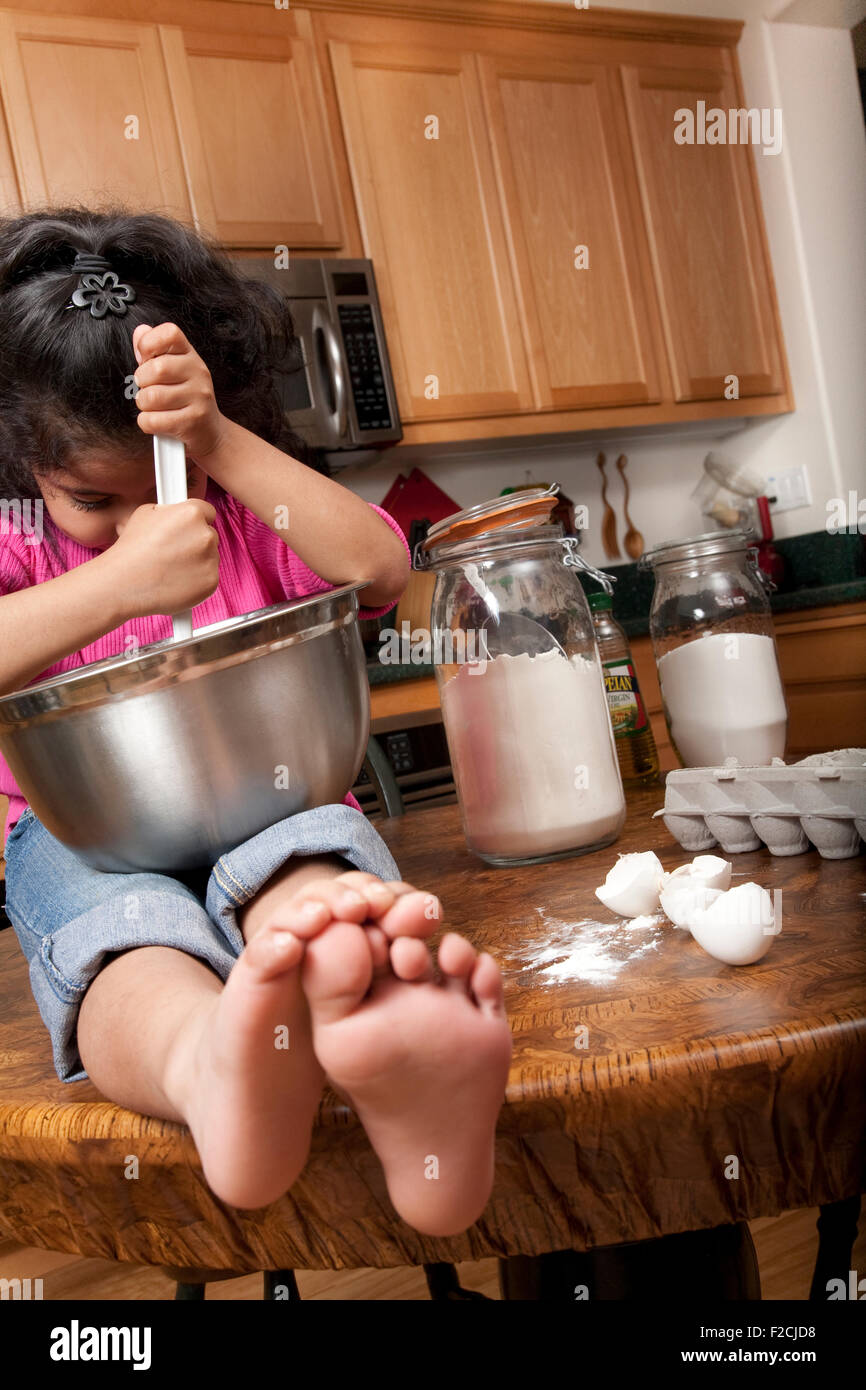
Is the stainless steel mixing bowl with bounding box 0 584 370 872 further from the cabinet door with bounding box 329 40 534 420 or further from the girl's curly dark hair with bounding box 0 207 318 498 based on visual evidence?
the cabinet door with bounding box 329 40 534 420

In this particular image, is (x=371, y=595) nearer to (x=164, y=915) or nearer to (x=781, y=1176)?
(x=164, y=915)

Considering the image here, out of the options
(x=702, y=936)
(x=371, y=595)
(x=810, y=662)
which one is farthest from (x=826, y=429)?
(x=702, y=936)

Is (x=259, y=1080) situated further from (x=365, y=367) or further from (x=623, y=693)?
(x=365, y=367)

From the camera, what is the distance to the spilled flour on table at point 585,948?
50 centimetres

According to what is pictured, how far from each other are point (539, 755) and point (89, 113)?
201 cm

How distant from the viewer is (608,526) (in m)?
3.04

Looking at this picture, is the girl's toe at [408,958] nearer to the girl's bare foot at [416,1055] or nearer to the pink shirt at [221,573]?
the girl's bare foot at [416,1055]

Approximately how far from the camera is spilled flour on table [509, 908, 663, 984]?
1.64 feet

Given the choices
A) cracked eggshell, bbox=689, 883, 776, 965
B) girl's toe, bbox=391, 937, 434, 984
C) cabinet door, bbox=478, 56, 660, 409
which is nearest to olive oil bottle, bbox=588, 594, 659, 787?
cracked eggshell, bbox=689, 883, 776, 965

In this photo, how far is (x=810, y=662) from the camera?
2.60 m

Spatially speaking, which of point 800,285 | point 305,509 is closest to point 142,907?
point 305,509

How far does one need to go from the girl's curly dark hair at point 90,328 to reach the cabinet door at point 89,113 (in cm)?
129

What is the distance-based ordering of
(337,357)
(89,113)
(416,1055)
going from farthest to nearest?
(337,357) < (89,113) < (416,1055)

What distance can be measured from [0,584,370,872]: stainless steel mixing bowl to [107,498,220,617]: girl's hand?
11 cm
